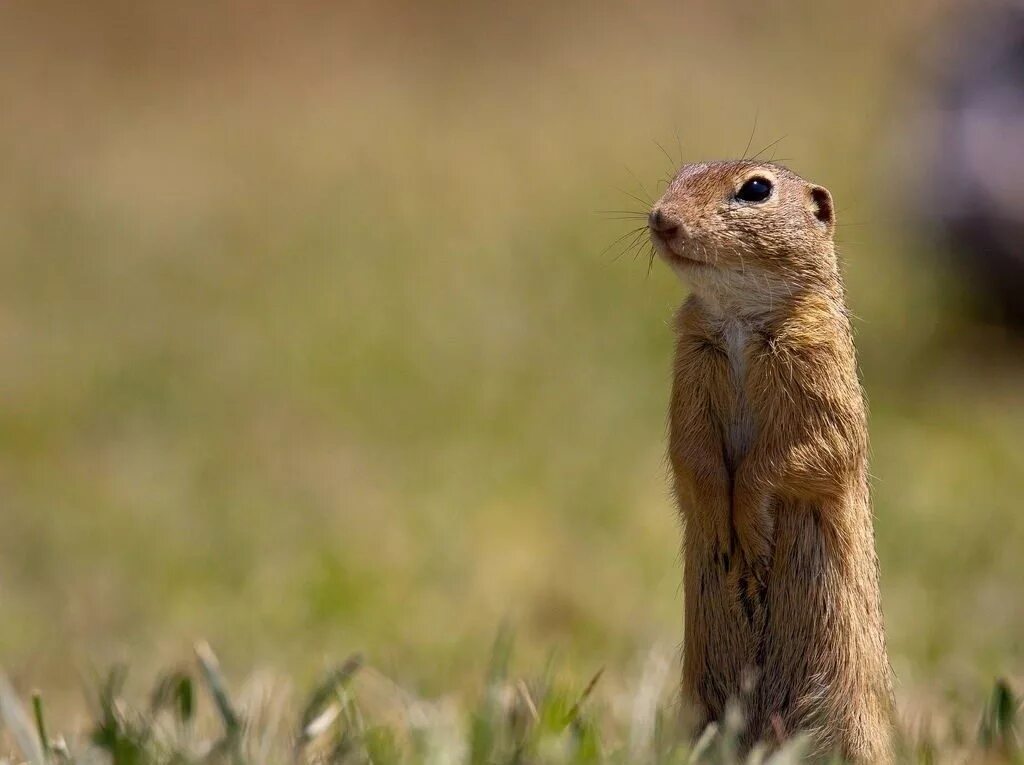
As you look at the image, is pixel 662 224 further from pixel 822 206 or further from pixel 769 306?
pixel 822 206

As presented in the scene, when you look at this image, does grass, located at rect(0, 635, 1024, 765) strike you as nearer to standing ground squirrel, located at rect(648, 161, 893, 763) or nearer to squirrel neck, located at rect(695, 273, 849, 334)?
standing ground squirrel, located at rect(648, 161, 893, 763)

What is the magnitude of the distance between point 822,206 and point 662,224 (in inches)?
20.9

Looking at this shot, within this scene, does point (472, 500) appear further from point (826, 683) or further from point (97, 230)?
point (97, 230)

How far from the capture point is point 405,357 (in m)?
8.41

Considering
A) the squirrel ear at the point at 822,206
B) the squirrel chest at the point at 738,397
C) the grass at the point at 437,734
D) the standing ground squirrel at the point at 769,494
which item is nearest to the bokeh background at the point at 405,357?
the grass at the point at 437,734

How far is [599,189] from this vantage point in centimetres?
1146

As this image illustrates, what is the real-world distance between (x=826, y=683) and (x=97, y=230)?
899cm

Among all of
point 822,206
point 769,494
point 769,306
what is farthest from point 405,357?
point 769,494

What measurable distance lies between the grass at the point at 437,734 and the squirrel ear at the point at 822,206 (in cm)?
116

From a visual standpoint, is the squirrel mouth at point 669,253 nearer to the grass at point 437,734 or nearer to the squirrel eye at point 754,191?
the squirrel eye at point 754,191

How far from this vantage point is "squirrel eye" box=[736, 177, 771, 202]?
3477 mm

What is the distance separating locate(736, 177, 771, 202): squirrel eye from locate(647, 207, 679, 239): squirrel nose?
0.26 m

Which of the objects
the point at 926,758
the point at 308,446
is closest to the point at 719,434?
the point at 926,758

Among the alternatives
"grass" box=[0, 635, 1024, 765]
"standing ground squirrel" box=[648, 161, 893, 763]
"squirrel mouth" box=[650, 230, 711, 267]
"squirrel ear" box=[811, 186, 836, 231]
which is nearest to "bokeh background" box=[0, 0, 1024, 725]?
"grass" box=[0, 635, 1024, 765]
